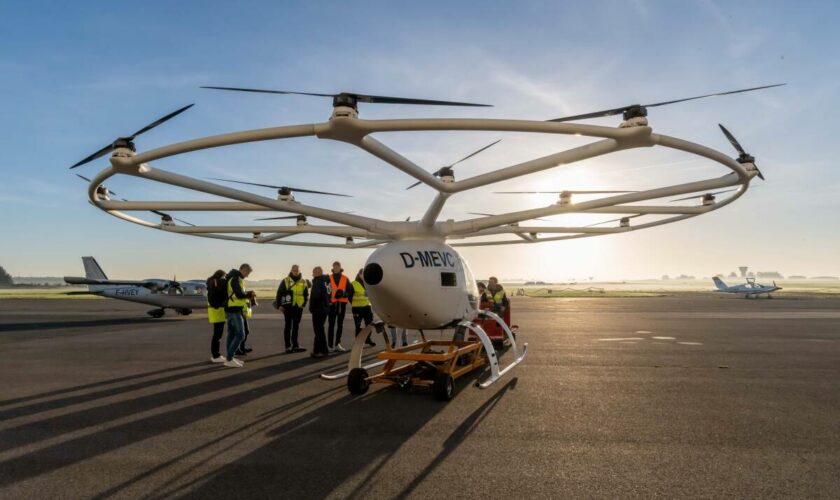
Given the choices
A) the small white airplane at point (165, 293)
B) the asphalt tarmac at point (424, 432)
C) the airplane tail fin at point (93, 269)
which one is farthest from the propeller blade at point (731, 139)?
the airplane tail fin at point (93, 269)

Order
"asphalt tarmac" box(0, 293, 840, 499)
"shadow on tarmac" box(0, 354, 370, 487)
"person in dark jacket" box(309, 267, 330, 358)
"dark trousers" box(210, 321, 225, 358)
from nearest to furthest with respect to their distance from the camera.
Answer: "asphalt tarmac" box(0, 293, 840, 499)
"shadow on tarmac" box(0, 354, 370, 487)
"dark trousers" box(210, 321, 225, 358)
"person in dark jacket" box(309, 267, 330, 358)

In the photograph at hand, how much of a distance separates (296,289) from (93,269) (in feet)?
78.8

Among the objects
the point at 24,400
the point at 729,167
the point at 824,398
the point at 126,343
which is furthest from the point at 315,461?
the point at 126,343

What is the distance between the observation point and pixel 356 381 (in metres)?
7.03

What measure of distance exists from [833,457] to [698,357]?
21.4 feet

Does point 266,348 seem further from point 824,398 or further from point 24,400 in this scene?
point 824,398

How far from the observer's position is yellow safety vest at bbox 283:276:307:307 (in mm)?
11273

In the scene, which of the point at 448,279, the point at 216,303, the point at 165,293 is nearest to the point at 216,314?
the point at 216,303

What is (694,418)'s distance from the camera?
5.62 m

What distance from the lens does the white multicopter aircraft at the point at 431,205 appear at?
4668mm

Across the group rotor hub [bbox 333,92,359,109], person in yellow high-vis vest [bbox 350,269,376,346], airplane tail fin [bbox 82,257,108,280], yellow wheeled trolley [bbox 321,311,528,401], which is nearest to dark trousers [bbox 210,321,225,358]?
yellow wheeled trolley [bbox 321,311,528,401]

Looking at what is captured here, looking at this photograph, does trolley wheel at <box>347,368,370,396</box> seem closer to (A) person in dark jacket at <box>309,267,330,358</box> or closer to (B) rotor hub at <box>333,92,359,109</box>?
(A) person in dark jacket at <box>309,267,330,358</box>

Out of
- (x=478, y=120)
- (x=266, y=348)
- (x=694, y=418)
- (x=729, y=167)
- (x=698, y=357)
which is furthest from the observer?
(x=266, y=348)

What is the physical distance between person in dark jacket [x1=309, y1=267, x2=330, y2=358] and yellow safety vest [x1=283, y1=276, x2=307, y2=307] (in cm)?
81
